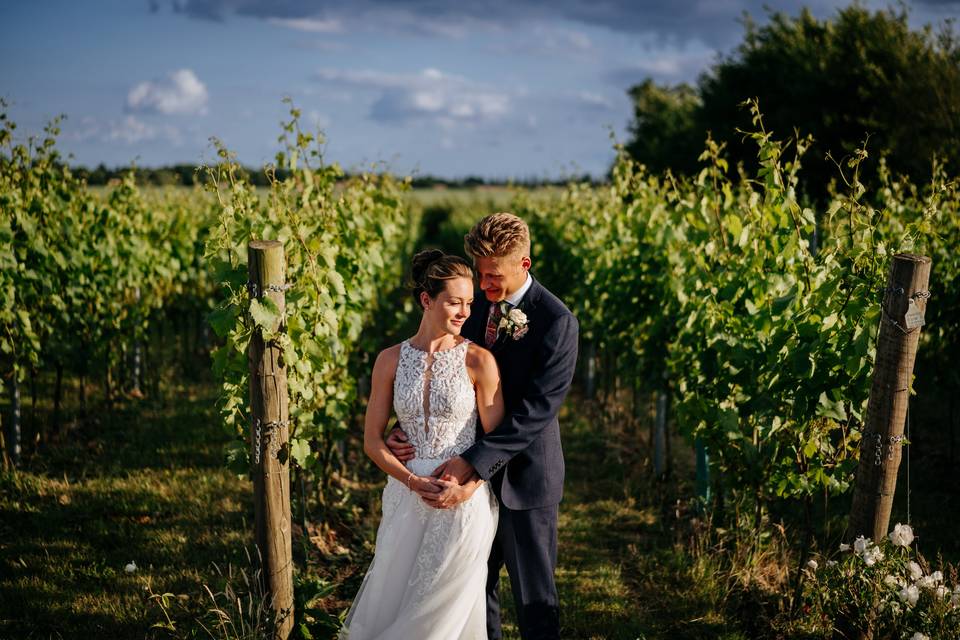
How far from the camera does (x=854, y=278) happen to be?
3.73m

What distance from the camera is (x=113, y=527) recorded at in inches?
210

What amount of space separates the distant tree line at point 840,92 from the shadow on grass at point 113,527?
13.6 meters

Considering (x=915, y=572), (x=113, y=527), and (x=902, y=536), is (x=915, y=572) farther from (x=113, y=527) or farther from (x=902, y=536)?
(x=113, y=527)

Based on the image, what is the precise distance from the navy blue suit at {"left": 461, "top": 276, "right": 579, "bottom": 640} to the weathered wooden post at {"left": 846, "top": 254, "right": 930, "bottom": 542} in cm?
134

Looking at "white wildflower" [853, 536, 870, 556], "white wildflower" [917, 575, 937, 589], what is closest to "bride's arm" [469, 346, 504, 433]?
"white wildflower" [853, 536, 870, 556]

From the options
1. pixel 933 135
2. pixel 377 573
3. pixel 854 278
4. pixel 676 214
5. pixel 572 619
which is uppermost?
pixel 933 135

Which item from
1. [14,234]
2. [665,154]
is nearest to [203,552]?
[14,234]

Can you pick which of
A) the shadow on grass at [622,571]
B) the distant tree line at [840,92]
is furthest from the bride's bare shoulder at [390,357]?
the distant tree line at [840,92]

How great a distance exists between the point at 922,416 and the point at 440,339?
7.74 metres

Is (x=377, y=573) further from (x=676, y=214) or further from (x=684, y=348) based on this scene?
(x=676, y=214)

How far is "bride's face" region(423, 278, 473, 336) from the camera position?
307 centimetres

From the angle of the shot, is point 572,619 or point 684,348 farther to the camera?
point 684,348

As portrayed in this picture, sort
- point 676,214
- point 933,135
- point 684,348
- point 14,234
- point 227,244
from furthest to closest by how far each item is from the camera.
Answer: point 933,135
point 14,234
point 676,214
point 684,348
point 227,244

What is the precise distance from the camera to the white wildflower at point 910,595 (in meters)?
3.11
